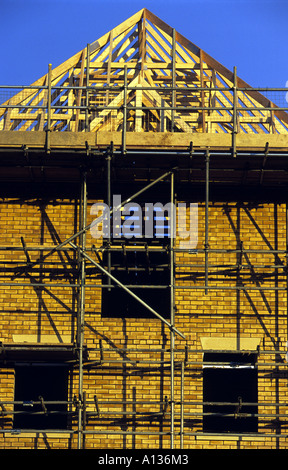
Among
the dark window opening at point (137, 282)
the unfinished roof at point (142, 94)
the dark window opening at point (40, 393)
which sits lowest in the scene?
the dark window opening at point (40, 393)

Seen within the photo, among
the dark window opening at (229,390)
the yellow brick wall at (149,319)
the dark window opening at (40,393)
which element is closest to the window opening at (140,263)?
the yellow brick wall at (149,319)

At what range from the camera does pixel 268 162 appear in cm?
1794

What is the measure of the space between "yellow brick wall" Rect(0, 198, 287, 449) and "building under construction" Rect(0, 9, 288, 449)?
1.0 inches

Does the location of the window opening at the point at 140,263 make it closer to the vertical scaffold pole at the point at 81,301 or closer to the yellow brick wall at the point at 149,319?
the yellow brick wall at the point at 149,319

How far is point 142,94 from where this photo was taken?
19.3 meters

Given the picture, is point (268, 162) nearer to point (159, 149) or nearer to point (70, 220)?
point (159, 149)

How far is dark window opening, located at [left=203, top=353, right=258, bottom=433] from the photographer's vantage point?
1805 cm

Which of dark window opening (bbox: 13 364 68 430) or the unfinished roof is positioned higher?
the unfinished roof

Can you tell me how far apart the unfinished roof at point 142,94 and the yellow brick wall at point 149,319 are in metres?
1.76

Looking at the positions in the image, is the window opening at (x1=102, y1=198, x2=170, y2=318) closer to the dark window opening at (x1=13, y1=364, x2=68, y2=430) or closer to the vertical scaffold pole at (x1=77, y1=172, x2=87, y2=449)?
the vertical scaffold pole at (x1=77, y1=172, x2=87, y2=449)

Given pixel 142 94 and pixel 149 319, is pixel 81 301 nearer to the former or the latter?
pixel 149 319

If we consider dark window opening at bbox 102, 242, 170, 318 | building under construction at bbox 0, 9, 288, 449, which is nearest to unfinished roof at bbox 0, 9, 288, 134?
building under construction at bbox 0, 9, 288, 449

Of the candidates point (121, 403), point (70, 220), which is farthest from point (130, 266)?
point (121, 403)

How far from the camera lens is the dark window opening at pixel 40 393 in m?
18.0
